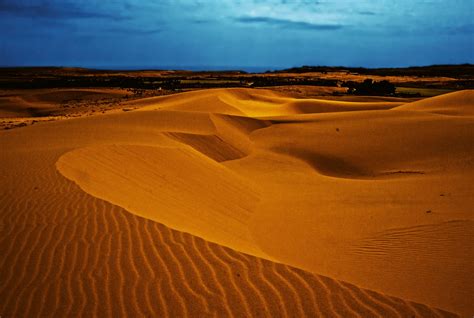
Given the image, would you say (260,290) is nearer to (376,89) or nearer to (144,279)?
(144,279)

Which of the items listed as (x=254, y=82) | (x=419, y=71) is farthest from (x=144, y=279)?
(x=419, y=71)

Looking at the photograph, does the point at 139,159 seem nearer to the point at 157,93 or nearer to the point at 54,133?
the point at 54,133

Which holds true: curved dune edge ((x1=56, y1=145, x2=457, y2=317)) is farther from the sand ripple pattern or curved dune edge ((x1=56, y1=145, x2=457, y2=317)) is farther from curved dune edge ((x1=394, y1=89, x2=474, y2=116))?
curved dune edge ((x1=394, y1=89, x2=474, y2=116))

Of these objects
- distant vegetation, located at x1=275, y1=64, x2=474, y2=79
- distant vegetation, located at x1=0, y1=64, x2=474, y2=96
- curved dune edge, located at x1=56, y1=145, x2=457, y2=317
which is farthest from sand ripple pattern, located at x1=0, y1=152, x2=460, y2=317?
distant vegetation, located at x1=275, y1=64, x2=474, y2=79

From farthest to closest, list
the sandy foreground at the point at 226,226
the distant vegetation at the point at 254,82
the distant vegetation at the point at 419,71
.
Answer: the distant vegetation at the point at 419,71 → the distant vegetation at the point at 254,82 → the sandy foreground at the point at 226,226

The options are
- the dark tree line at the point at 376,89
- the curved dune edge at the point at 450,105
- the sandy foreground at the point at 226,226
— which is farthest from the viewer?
the dark tree line at the point at 376,89

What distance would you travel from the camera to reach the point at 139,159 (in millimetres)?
8977

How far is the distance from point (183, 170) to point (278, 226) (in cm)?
301

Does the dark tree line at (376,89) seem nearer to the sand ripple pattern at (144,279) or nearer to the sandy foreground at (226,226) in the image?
the sandy foreground at (226,226)

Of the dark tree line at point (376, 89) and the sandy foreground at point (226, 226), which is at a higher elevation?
the dark tree line at point (376, 89)

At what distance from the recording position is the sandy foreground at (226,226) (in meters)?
3.83

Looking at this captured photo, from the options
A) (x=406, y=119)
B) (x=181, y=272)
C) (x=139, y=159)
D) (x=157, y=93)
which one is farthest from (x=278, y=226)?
(x=157, y=93)

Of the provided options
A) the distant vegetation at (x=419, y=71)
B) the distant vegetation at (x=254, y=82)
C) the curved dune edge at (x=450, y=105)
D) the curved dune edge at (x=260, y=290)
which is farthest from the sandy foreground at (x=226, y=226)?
the distant vegetation at (x=419, y=71)

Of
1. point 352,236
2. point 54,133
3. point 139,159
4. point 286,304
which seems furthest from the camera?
point 54,133
